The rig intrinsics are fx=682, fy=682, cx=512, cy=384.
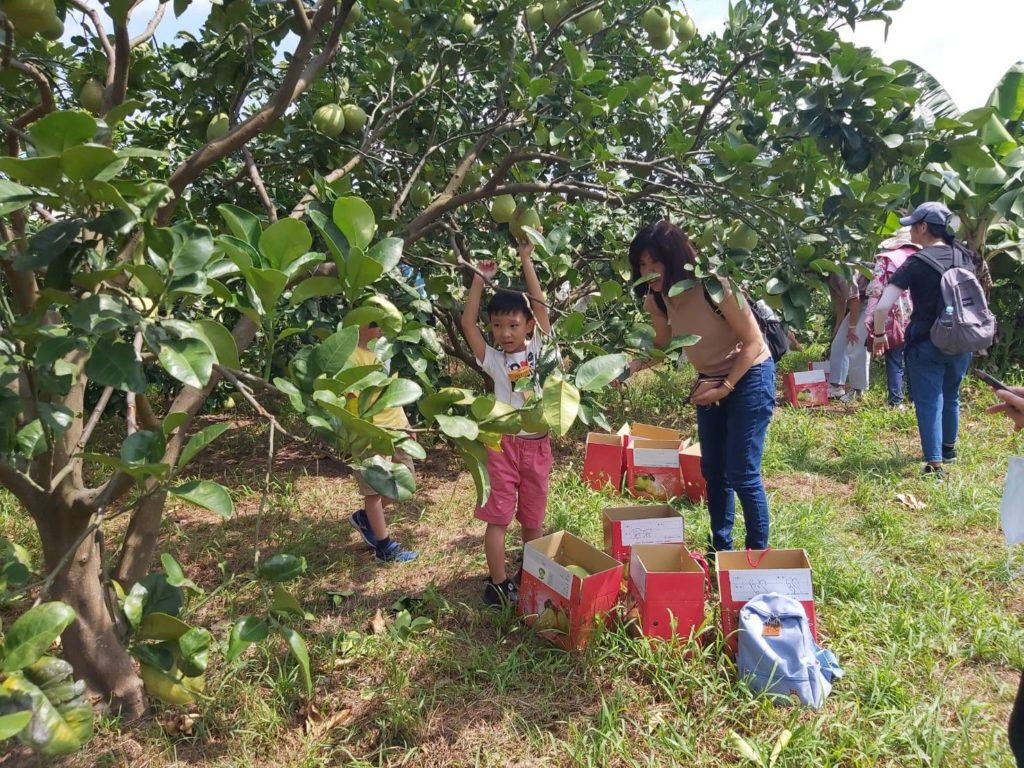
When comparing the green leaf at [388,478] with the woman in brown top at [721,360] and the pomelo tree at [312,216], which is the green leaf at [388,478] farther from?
the woman in brown top at [721,360]

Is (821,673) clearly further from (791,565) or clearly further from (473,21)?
(473,21)

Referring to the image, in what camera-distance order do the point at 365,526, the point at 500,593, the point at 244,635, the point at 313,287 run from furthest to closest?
the point at 365,526, the point at 500,593, the point at 244,635, the point at 313,287

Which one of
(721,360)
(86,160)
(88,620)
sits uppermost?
(86,160)

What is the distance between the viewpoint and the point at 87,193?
2.66 ft

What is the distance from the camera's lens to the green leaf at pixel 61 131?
0.74 meters

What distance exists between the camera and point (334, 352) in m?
0.99

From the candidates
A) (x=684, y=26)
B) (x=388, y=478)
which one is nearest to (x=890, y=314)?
(x=684, y=26)

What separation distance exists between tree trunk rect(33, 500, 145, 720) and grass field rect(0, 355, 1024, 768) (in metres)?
0.10

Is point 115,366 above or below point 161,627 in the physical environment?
above

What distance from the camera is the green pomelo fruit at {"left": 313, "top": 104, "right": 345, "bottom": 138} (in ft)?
6.55

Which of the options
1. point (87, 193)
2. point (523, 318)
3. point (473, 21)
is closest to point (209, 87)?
point (473, 21)

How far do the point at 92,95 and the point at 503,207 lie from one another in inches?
50.0

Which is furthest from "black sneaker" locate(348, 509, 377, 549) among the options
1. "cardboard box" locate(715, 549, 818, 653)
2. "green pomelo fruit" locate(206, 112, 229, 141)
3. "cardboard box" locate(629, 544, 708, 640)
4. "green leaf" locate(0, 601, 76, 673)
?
"green leaf" locate(0, 601, 76, 673)

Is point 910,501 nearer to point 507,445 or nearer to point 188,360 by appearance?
point 507,445
